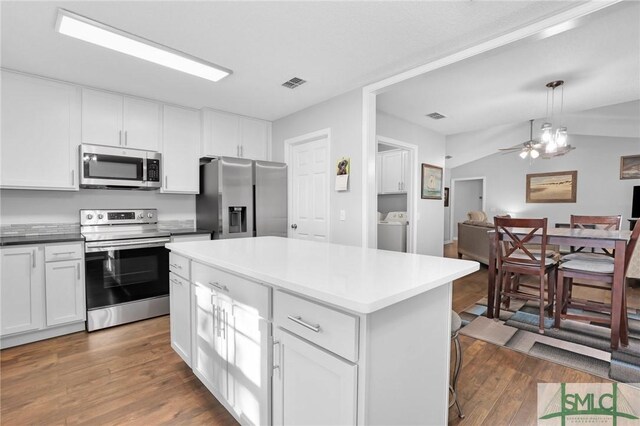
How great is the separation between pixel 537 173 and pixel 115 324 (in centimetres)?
939

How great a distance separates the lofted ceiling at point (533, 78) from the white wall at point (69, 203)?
3.01 metres

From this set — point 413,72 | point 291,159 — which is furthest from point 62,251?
point 413,72

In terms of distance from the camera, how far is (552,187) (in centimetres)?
757

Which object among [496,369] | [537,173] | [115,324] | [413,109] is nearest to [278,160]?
[413,109]

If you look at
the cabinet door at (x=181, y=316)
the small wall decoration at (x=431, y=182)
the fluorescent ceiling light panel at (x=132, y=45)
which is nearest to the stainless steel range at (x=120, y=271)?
the cabinet door at (x=181, y=316)

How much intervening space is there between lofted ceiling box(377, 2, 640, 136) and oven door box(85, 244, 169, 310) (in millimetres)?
3036

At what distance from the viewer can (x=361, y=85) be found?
3.09 metres

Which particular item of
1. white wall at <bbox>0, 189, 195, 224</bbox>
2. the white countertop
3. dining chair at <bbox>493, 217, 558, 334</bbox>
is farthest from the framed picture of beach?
white wall at <bbox>0, 189, 195, 224</bbox>

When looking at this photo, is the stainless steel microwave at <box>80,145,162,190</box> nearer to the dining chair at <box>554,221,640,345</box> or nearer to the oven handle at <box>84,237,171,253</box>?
the oven handle at <box>84,237,171,253</box>

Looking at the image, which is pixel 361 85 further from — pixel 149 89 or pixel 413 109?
pixel 149 89

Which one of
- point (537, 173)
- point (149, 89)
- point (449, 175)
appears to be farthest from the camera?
point (449, 175)

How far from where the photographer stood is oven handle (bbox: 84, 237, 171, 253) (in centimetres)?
280

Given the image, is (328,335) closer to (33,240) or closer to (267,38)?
(267,38)

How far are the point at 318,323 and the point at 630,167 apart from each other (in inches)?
336
